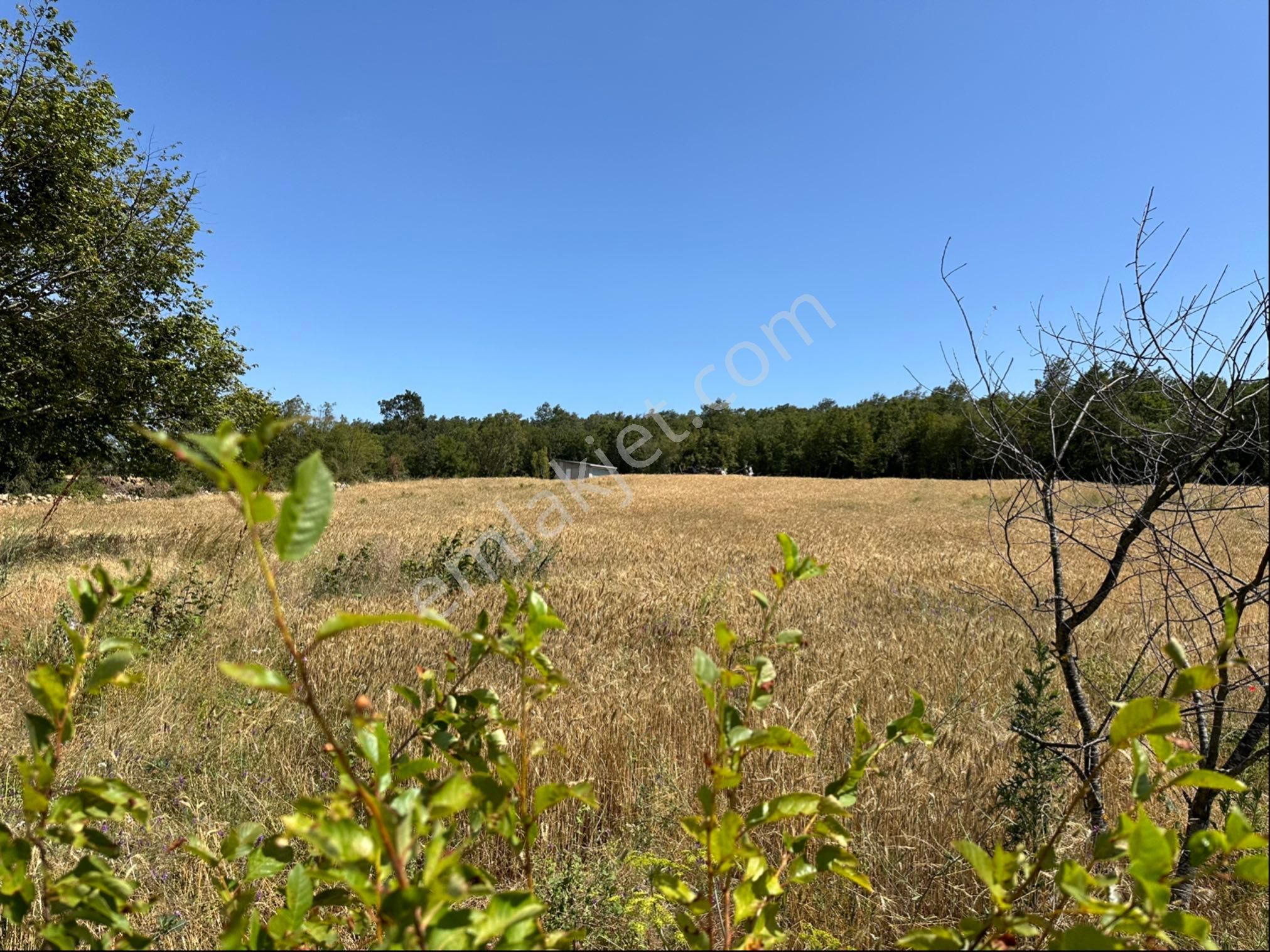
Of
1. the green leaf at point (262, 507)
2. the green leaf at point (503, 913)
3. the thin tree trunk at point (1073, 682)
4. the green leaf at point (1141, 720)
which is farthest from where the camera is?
the thin tree trunk at point (1073, 682)

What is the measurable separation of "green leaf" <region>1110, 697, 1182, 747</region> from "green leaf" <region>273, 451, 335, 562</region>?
1031mm

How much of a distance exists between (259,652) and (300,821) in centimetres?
450

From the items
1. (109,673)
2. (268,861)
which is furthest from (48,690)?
(268,861)

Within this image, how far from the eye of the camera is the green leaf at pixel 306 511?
59 centimetres

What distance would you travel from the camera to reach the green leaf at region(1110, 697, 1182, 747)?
0.81m

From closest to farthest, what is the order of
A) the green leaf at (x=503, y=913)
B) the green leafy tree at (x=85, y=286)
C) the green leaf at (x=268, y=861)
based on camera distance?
the green leaf at (x=503, y=913) < the green leaf at (x=268, y=861) < the green leafy tree at (x=85, y=286)

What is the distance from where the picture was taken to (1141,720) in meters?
0.84

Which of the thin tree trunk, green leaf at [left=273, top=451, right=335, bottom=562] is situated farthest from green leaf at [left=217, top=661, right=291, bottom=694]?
Answer: the thin tree trunk

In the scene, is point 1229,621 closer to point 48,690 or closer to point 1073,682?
point 1073,682

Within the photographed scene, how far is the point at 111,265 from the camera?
730cm

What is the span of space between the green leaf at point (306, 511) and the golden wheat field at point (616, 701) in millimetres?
1196

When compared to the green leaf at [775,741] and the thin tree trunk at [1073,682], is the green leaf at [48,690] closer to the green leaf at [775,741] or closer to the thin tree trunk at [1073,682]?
the green leaf at [775,741]

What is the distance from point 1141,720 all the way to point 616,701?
9.52 feet

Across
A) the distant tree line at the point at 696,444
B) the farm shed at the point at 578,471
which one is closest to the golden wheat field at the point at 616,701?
the farm shed at the point at 578,471
